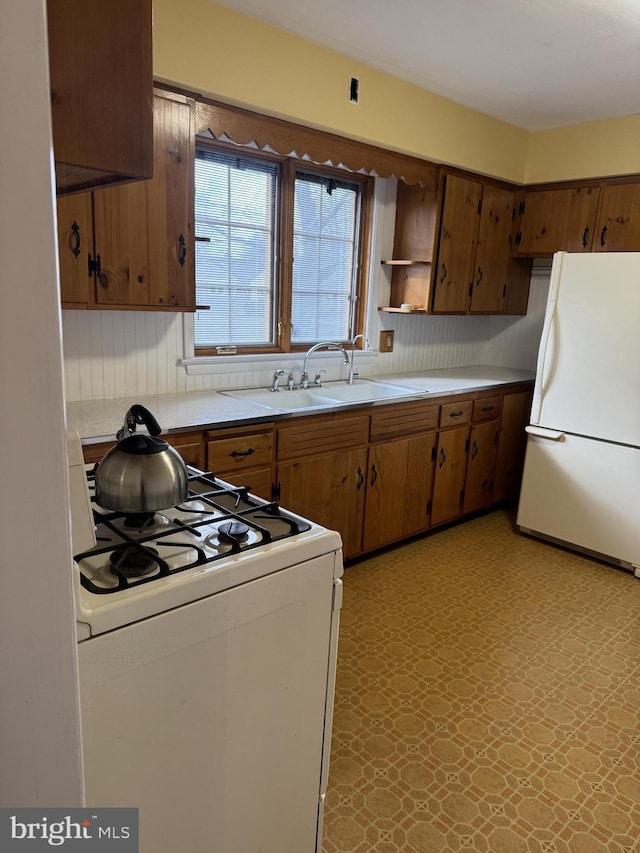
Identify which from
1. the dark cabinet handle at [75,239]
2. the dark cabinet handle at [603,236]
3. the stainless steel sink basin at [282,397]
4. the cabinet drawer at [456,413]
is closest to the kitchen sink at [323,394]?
the stainless steel sink basin at [282,397]

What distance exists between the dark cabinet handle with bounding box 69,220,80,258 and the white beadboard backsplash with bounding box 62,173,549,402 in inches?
15.4

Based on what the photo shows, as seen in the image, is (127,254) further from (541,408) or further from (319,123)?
(541,408)

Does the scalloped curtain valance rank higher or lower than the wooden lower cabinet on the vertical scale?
higher

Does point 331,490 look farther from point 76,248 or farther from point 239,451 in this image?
point 76,248

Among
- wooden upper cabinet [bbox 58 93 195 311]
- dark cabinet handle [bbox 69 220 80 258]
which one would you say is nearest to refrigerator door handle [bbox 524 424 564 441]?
wooden upper cabinet [bbox 58 93 195 311]

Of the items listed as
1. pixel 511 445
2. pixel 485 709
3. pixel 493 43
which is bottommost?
pixel 485 709

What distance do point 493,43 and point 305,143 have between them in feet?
3.23

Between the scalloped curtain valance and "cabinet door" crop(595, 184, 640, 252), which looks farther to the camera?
"cabinet door" crop(595, 184, 640, 252)

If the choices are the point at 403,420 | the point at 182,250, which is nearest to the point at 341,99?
the point at 182,250

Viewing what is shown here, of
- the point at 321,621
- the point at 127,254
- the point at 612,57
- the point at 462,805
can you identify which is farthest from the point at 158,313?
the point at 612,57

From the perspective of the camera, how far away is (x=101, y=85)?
2.76ft

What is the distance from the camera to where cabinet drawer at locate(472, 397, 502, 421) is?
3.70 metres

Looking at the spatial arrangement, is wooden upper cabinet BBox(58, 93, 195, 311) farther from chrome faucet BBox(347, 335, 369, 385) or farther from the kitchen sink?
chrome faucet BBox(347, 335, 369, 385)

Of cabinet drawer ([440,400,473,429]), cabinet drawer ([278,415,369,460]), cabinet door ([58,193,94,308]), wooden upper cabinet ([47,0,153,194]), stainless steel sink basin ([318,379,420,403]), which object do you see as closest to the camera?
wooden upper cabinet ([47,0,153,194])
